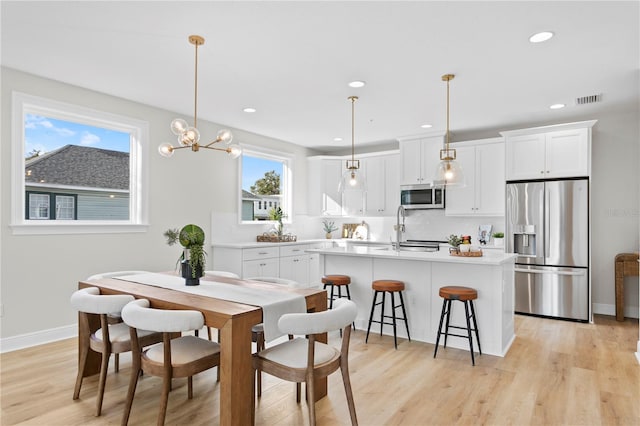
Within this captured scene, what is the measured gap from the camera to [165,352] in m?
2.13

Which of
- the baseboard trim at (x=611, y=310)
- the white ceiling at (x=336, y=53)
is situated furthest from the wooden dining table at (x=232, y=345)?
the baseboard trim at (x=611, y=310)

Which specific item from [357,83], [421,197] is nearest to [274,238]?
[421,197]

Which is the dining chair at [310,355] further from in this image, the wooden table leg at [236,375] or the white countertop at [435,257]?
the white countertop at [435,257]

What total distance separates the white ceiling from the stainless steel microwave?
1.42 meters

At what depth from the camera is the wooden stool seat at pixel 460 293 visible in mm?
3439

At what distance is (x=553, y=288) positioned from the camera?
16.1ft

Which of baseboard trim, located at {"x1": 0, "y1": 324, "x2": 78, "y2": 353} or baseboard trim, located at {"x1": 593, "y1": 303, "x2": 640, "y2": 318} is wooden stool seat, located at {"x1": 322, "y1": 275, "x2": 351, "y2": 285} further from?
baseboard trim, located at {"x1": 593, "y1": 303, "x2": 640, "y2": 318}

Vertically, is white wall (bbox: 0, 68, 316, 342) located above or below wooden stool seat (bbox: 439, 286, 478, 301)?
above

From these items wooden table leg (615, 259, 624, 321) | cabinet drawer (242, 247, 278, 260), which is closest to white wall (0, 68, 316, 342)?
cabinet drawer (242, 247, 278, 260)

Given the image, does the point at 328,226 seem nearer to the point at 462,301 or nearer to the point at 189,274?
the point at 462,301

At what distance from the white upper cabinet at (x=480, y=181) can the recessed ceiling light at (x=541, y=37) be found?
270cm

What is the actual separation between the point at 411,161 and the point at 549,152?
1.94 m

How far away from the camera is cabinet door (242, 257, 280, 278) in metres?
5.32

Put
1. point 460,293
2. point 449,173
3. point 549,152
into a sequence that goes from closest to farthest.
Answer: point 460,293
point 449,173
point 549,152
